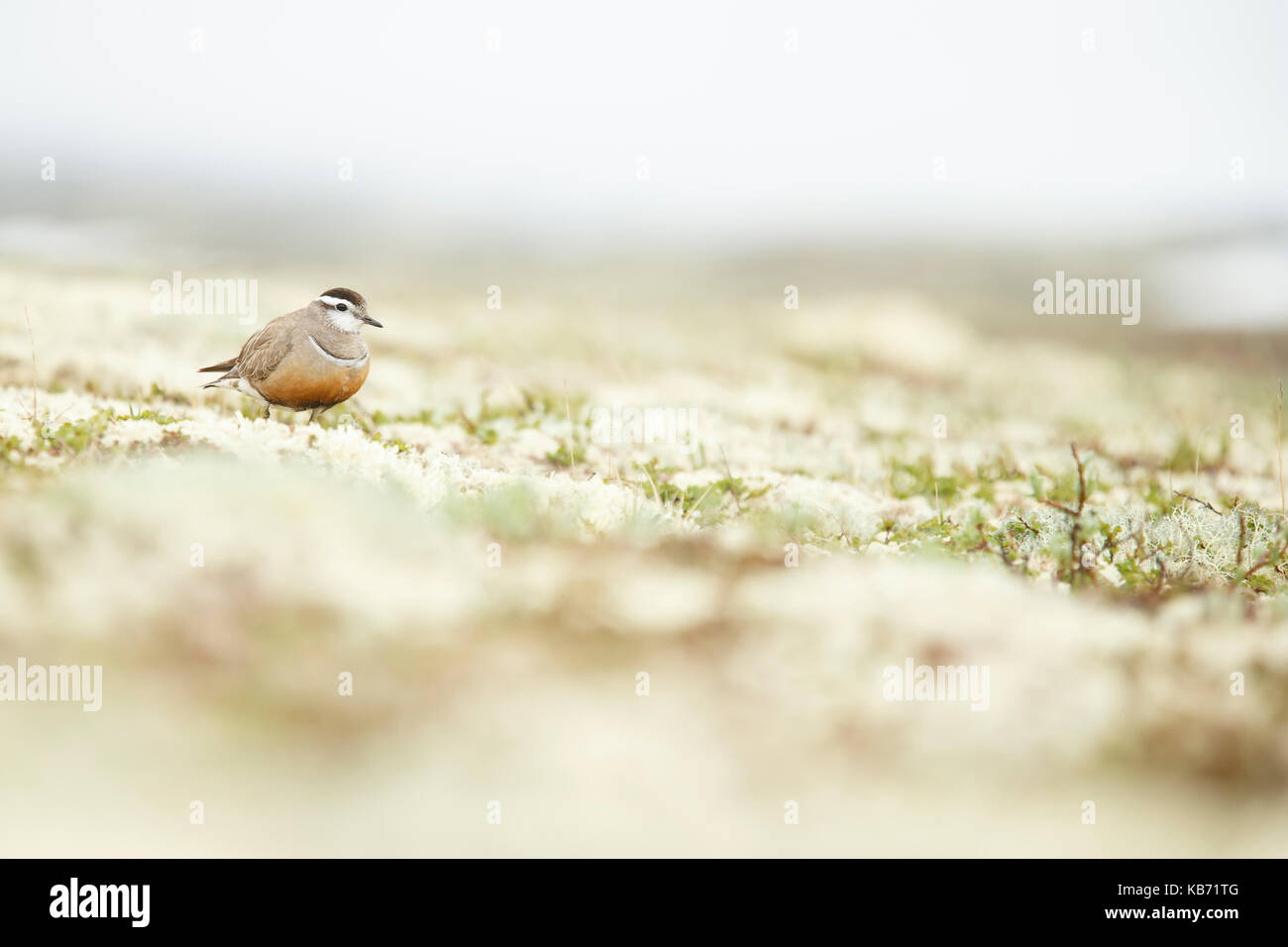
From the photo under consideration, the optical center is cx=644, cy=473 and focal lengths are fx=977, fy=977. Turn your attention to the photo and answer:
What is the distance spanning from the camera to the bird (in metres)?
7.69

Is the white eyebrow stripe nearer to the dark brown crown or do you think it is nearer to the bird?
the bird

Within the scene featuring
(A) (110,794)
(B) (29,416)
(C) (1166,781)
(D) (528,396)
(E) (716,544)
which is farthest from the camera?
(D) (528,396)

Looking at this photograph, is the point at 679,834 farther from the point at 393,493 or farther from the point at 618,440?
the point at 618,440

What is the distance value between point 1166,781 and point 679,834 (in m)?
2.08

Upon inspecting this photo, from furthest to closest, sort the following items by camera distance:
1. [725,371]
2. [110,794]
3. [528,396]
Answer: [725,371]
[528,396]
[110,794]

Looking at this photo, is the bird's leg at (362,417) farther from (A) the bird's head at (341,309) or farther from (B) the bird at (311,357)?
(A) the bird's head at (341,309)

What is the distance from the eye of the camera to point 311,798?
3834 millimetres

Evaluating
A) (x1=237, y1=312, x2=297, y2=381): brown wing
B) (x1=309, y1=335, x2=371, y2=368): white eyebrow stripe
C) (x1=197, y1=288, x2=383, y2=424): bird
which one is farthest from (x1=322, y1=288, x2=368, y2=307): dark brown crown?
(x1=309, y1=335, x2=371, y2=368): white eyebrow stripe

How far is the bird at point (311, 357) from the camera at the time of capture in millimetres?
7691

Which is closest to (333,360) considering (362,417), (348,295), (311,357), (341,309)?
(311,357)

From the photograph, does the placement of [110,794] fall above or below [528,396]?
below

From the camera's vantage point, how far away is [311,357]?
7660 mm
